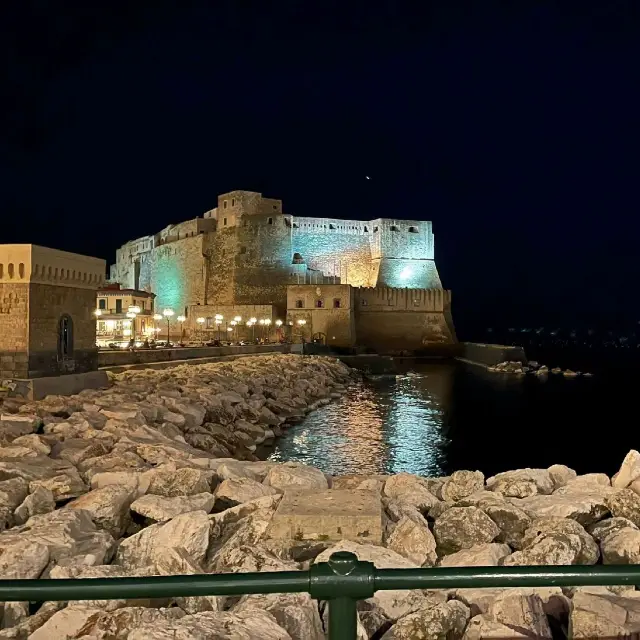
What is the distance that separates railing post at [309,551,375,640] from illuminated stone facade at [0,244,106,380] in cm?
978

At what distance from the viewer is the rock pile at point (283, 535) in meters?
2.63

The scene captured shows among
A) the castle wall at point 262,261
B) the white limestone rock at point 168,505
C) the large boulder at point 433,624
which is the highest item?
the castle wall at point 262,261

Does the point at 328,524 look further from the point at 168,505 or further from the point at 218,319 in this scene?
the point at 218,319

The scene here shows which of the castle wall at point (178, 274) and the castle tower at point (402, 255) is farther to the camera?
the castle wall at point (178, 274)

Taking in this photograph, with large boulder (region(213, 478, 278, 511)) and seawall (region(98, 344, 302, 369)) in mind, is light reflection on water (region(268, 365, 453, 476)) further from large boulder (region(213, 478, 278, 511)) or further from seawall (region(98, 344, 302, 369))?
seawall (region(98, 344, 302, 369))

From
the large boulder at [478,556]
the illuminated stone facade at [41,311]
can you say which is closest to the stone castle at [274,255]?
the illuminated stone facade at [41,311]

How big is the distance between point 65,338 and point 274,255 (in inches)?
1012

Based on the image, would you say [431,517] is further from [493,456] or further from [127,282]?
[127,282]

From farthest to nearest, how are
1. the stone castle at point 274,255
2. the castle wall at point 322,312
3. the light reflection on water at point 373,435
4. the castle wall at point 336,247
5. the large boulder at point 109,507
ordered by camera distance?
the castle wall at point 336,247, the stone castle at point 274,255, the castle wall at point 322,312, the light reflection on water at point 373,435, the large boulder at point 109,507

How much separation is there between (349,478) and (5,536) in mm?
2725

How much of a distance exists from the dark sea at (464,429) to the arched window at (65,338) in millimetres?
4044

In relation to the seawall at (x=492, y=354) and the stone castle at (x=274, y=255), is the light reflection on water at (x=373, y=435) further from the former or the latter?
the stone castle at (x=274, y=255)

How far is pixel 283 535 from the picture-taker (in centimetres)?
374

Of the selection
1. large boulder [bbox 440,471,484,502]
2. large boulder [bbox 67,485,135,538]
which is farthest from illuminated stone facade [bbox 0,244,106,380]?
large boulder [bbox 440,471,484,502]
